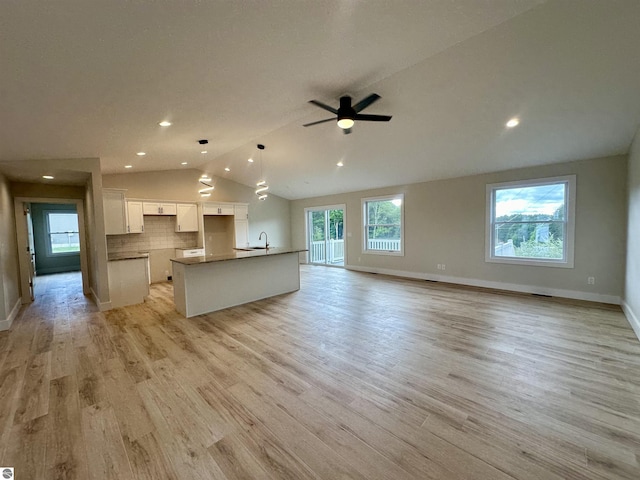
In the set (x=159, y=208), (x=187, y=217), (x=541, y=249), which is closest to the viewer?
(x=541, y=249)

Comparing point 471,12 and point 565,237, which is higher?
point 471,12

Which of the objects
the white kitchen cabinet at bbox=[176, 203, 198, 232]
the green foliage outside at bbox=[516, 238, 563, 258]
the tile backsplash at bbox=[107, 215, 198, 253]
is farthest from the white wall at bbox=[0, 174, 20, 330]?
the green foliage outside at bbox=[516, 238, 563, 258]

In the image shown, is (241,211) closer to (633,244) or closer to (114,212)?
(114,212)

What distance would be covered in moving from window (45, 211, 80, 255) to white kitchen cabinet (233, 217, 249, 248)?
5085 millimetres

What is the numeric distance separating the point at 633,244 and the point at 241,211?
8.04 m

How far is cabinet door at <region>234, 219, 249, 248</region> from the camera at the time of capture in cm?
811

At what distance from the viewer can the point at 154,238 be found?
6961 mm

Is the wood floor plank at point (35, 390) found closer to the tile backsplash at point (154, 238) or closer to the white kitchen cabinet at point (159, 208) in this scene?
the tile backsplash at point (154, 238)

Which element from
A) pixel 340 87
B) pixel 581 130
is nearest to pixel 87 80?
pixel 340 87

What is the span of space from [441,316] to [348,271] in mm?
4141

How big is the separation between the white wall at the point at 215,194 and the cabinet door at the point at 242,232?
9.9 inches

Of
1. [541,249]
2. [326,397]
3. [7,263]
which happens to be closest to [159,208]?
[7,263]

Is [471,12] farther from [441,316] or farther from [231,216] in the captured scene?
[231,216]

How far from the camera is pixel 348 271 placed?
26.4 feet
